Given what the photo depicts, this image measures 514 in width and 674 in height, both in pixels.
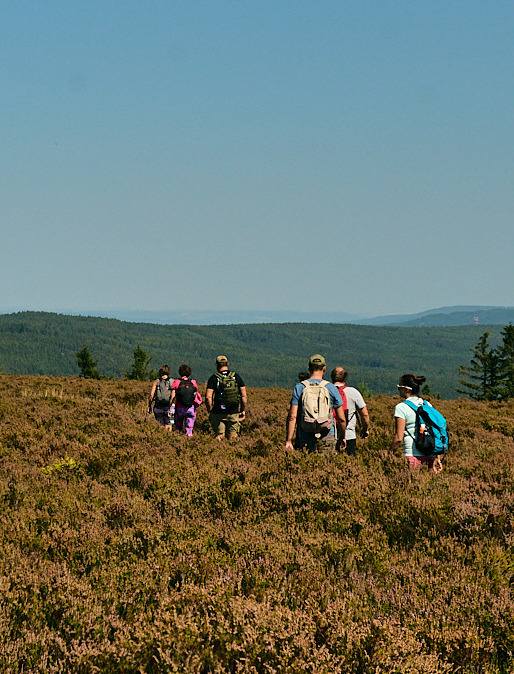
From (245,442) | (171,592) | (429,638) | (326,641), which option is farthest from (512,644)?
(245,442)

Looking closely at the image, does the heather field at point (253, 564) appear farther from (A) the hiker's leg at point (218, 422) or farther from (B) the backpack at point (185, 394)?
(B) the backpack at point (185, 394)

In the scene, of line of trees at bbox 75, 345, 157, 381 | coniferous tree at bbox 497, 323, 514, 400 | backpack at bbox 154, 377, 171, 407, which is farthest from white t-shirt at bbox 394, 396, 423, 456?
coniferous tree at bbox 497, 323, 514, 400

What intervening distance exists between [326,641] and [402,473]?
365 cm

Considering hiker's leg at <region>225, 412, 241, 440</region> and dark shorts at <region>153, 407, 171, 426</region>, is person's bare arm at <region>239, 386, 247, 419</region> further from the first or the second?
dark shorts at <region>153, 407, 171, 426</region>

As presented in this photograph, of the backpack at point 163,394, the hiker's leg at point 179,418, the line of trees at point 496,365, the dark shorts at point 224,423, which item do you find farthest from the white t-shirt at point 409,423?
the line of trees at point 496,365

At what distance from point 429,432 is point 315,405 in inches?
58.7

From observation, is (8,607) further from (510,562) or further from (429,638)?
(510,562)

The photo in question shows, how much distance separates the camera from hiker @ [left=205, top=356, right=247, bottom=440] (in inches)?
414

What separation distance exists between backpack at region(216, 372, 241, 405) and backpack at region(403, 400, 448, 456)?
414 cm

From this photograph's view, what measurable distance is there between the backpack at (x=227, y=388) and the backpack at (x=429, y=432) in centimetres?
414

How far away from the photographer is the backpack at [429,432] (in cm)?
712

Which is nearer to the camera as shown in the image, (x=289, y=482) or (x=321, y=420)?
(x=289, y=482)

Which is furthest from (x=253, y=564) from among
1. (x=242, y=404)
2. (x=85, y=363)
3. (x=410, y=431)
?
(x=85, y=363)

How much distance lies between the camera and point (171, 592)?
12.4 feet
